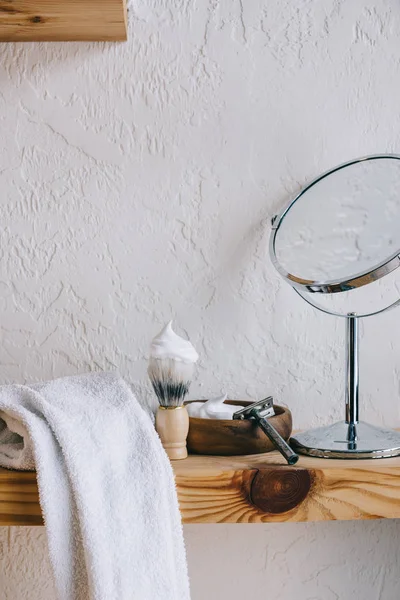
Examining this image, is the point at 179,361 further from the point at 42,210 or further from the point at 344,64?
the point at 344,64

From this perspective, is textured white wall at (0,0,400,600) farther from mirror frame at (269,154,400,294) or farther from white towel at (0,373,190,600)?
white towel at (0,373,190,600)

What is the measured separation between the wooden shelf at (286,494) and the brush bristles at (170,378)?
0.28 feet

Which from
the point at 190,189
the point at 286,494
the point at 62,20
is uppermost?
the point at 62,20

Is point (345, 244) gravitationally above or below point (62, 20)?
below

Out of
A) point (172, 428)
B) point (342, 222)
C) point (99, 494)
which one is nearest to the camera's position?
point (99, 494)

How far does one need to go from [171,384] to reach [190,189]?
305 mm

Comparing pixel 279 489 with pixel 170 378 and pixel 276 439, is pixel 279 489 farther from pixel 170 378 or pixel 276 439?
pixel 170 378

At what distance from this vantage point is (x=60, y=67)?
101cm

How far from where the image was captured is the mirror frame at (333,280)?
85 centimetres

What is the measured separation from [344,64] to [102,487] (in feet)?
2.16

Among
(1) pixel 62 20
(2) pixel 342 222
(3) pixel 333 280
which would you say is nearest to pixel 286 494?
(3) pixel 333 280

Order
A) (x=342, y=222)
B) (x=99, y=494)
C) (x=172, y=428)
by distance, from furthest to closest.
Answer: (x=342, y=222) < (x=172, y=428) < (x=99, y=494)

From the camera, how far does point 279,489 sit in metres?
0.80

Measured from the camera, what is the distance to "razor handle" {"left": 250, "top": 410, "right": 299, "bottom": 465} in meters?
0.81
